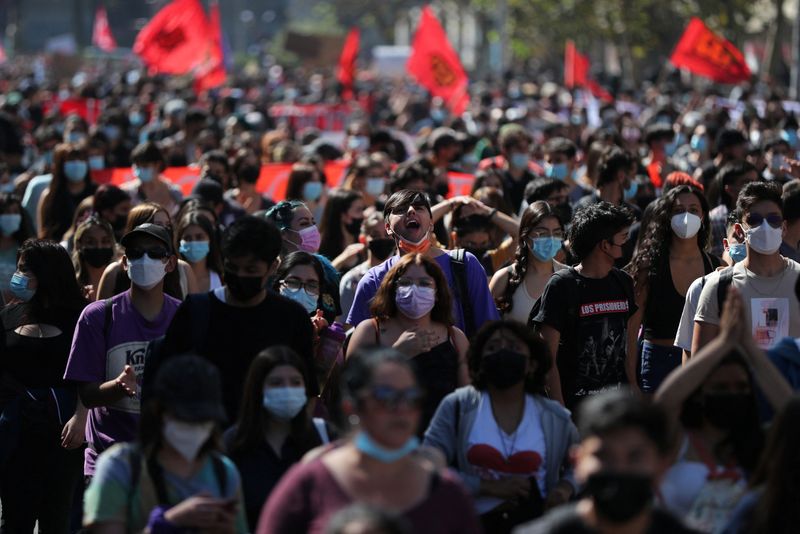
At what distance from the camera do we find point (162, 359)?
5715 mm

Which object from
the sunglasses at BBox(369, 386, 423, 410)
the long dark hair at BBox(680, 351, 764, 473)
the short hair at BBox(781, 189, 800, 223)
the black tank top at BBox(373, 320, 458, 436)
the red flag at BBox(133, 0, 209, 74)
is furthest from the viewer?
the red flag at BBox(133, 0, 209, 74)

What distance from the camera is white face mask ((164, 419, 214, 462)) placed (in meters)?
4.71

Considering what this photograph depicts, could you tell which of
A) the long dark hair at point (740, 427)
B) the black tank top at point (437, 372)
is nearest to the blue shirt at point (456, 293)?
the black tank top at point (437, 372)

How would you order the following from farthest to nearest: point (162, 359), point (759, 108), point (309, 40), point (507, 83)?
point (309, 40)
point (507, 83)
point (759, 108)
point (162, 359)

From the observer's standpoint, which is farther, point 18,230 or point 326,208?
point 326,208

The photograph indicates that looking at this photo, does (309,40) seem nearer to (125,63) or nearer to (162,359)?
(125,63)

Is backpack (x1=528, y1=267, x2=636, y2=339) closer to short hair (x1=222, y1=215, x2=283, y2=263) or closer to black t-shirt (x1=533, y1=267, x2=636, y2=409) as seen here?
black t-shirt (x1=533, y1=267, x2=636, y2=409)

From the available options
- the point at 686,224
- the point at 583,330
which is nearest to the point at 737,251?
the point at 686,224

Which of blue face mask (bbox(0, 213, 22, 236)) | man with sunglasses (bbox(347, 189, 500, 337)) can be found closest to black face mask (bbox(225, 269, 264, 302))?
man with sunglasses (bbox(347, 189, 500, 337))

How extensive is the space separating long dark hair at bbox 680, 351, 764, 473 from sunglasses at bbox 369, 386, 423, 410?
3.41 feet

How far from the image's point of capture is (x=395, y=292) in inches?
247

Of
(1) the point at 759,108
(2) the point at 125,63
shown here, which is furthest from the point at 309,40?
(1) the point at 759,108

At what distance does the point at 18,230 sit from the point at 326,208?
72.4 inches

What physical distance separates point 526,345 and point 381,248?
9.65 feet
